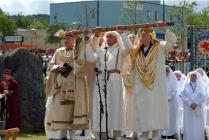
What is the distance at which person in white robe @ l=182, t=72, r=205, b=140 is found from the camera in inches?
523

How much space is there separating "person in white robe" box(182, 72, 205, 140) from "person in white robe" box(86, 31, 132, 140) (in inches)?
97.1

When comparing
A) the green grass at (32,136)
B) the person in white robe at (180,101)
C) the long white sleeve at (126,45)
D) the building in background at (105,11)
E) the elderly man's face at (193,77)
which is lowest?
the green grass at (32,136)

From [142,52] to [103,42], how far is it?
0.82 meters

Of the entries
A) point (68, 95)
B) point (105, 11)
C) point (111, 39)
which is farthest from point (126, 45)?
point (105, 11)

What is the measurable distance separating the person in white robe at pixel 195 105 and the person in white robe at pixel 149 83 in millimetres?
2038

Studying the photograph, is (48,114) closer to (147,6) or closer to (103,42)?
(103,42)

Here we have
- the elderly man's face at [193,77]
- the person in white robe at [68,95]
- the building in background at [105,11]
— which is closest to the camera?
the person in white robe at [68,95]

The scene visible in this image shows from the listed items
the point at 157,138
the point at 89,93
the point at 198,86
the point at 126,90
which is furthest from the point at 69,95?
the point at 198,86

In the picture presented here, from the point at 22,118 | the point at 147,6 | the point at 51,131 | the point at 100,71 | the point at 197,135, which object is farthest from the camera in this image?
the point at 147,6

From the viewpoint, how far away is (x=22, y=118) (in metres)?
15.3

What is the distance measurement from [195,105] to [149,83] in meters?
2.34

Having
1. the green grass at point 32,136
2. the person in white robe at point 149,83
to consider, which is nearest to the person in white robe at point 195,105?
the person in white robe at point 149,83

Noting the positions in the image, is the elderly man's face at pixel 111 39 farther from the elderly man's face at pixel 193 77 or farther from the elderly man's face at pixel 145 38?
the elderly man's face at pixel 193 77

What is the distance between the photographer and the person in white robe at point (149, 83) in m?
11.3
